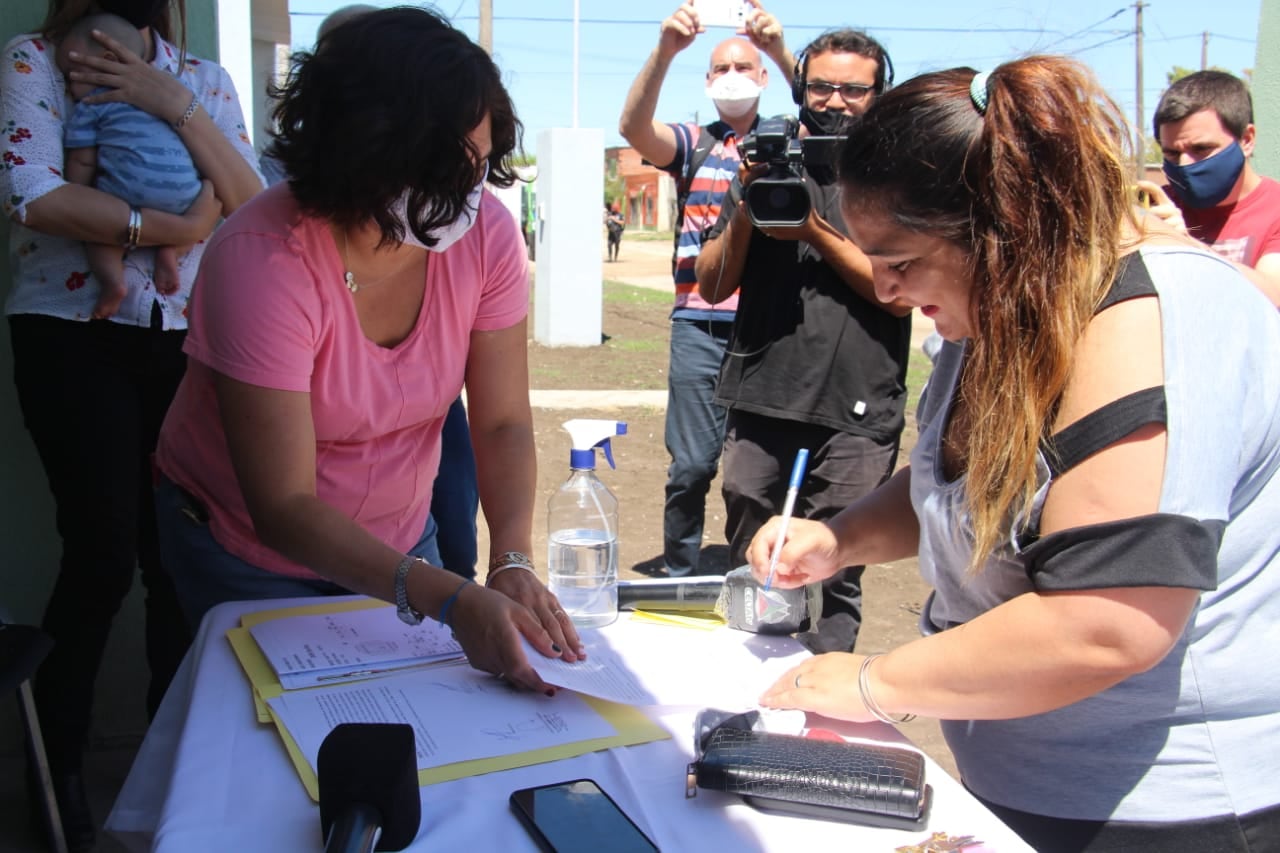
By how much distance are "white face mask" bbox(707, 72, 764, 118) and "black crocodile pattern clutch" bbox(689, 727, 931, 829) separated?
3182 mm

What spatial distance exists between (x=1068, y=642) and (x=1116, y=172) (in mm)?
504

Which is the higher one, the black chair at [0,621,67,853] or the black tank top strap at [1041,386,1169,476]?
the black tank top strap at [1041,386,1169,476]

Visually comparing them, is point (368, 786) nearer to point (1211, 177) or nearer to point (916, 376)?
point (1211, 177)

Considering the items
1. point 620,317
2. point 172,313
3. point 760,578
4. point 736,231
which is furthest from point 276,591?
point 620,317

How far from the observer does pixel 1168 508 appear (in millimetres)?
1071

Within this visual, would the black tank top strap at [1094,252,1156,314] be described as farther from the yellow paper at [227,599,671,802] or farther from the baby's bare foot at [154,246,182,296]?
the baby's bare foot at [154,246,182,296]

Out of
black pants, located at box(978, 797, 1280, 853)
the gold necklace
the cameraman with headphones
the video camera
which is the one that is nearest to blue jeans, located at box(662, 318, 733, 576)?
the cameraman with headphones

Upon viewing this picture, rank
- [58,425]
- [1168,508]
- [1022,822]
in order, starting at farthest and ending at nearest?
[58,425] < [1022,822] < [1168,508]

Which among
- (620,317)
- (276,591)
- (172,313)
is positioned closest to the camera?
(276,591)

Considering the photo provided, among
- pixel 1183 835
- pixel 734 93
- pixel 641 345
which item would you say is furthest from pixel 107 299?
pixel 641 345

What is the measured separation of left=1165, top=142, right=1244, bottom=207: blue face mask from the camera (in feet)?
11.7

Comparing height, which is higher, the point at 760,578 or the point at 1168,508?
the point at 1168,508

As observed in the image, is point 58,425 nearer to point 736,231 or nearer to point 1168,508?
point 736,231

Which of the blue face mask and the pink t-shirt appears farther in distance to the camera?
the blue face mask
